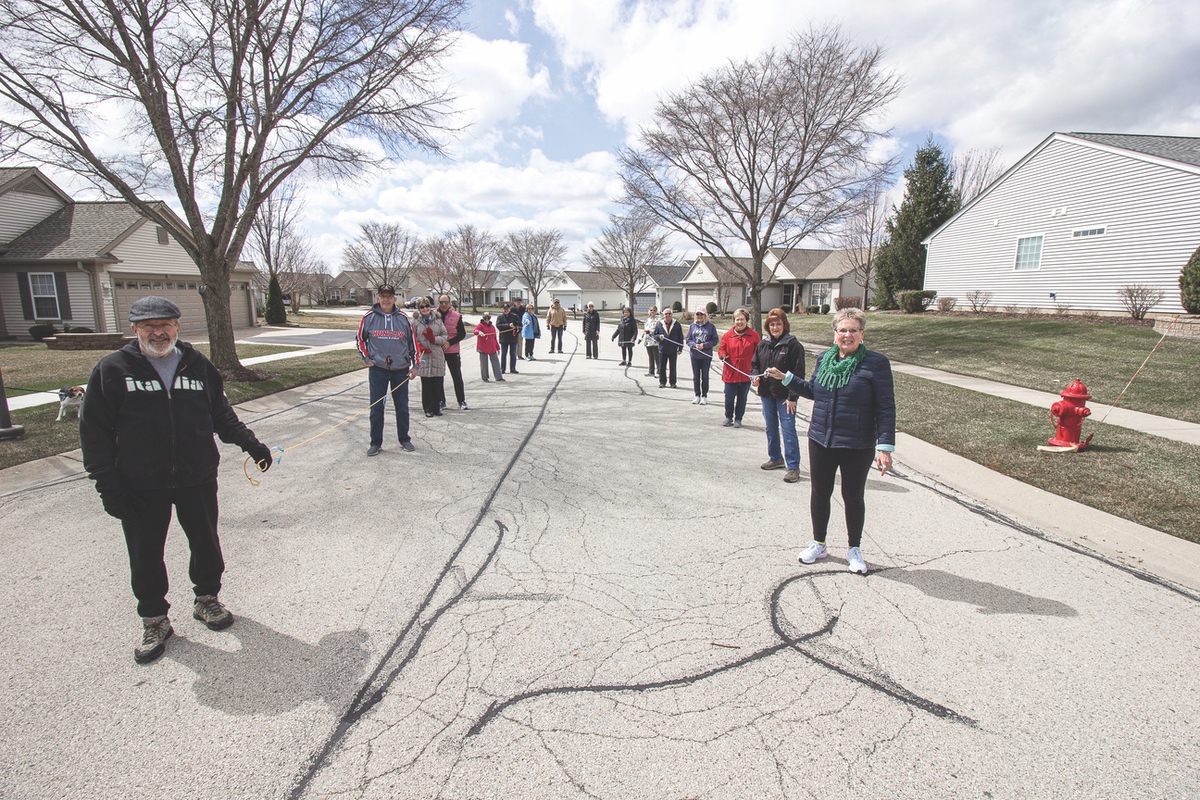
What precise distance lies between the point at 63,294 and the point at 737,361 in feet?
87.4

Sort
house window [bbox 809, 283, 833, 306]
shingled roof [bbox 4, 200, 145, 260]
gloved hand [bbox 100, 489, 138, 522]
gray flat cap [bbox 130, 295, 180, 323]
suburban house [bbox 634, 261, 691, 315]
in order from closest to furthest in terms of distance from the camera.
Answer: gloved hand [bbox 100, 489, 138, 522]
gray flat cap [bbox 130, 295, 180, 323]
shingled roof [bbox 4, 200, 145, 260]
house window [bbox 809, 283, 833, 306]
suburban house [bbox 634, 261, 691, 315]

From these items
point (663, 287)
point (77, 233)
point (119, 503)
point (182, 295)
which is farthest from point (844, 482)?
point (663, 287)

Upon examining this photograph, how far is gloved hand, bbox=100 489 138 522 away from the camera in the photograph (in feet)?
9.76

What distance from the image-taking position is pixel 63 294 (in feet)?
74.4

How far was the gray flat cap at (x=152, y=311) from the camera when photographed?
122 inches

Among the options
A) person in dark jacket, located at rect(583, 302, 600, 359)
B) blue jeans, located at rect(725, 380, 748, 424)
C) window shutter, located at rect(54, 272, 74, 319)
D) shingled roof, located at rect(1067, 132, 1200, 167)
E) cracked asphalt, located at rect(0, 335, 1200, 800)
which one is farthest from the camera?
window shutter, located at rect(54, 272, 74, 319)

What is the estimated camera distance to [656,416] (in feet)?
31.3

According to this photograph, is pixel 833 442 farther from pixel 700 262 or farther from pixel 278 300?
pixel 700 262

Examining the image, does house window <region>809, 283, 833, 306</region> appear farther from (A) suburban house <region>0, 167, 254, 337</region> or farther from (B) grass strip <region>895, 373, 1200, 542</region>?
(A) suburban house <region>0, 167, 254, 337</region>

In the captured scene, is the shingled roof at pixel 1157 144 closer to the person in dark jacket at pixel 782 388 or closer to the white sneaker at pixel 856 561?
the person in dark jacket at pixel 782 388

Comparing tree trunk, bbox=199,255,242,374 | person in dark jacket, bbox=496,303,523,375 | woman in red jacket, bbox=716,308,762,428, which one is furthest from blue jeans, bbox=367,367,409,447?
tree trunk, bbox=199,255,242,374

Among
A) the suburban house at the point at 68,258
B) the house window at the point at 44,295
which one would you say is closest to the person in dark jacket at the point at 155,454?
the suburban house at the point at 68,258

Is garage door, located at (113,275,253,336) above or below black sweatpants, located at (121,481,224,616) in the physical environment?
above

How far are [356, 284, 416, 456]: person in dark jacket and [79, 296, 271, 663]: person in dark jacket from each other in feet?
12.2
